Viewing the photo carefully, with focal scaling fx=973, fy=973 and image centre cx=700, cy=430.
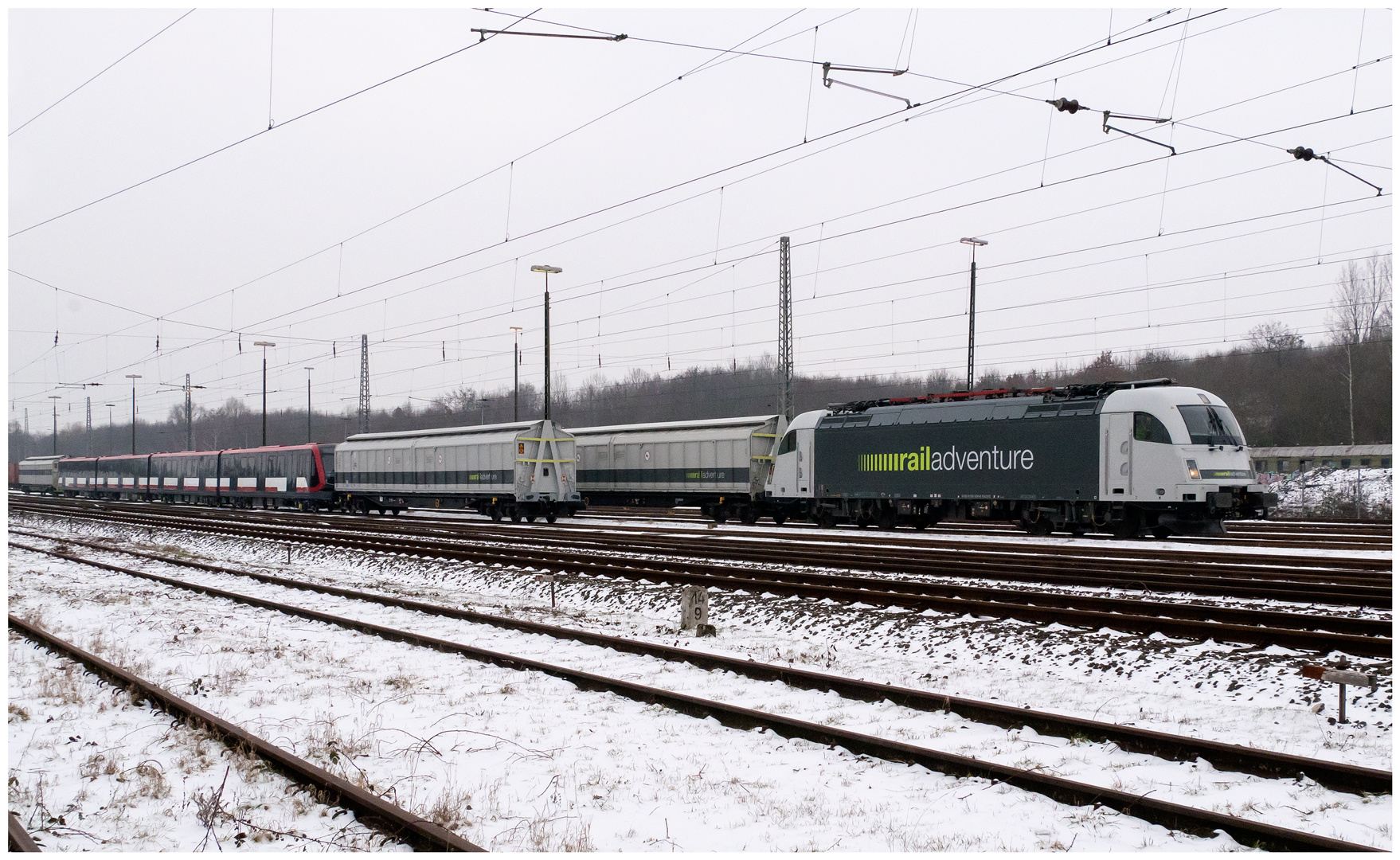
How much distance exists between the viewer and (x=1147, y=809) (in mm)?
5395

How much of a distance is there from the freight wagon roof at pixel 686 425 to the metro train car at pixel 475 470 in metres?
2.71

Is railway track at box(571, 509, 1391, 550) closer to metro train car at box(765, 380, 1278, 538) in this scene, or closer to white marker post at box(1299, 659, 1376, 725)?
metro train car at box(765, 380, 1278, 538)

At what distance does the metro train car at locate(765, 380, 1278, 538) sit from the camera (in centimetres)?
2102

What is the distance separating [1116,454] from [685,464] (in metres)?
16.2

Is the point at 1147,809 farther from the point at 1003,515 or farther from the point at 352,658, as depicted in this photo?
the point at 1003,515

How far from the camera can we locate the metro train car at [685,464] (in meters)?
32.8

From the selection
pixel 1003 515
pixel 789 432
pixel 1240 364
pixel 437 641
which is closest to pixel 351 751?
pixel 437 641

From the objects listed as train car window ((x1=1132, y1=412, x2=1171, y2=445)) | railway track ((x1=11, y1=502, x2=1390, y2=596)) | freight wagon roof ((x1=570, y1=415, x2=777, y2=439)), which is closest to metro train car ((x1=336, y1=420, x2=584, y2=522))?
freight wagon roof ((x1=570, y1=415, x2=777, y2=439))

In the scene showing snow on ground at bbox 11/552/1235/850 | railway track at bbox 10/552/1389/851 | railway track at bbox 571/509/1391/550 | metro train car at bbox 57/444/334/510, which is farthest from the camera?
metro train car at bbox 57/444/334/510

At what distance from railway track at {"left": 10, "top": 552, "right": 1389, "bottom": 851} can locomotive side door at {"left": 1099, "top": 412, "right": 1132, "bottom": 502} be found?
1495cm

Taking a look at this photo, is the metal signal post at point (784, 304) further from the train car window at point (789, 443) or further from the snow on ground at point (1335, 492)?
the snow on ground at point (1335, 492)

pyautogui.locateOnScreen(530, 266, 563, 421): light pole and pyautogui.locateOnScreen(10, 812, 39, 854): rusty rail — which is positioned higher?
pyautogui.locateOnScreen(530, 266, 563, 421): light pole

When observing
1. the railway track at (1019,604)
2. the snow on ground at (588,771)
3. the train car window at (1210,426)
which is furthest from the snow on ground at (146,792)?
the train car window at (1210,426)

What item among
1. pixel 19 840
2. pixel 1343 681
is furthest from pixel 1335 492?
pixel 19 840
